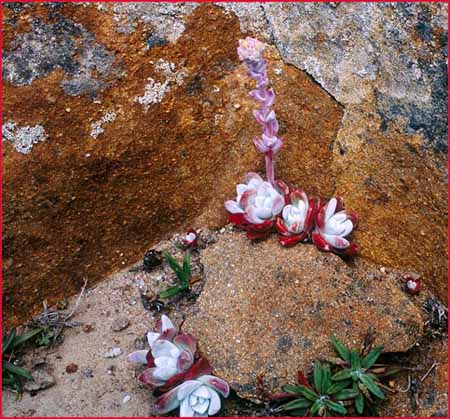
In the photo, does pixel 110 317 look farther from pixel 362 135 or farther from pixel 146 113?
pixel 362 135

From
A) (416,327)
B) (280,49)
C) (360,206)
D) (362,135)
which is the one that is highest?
(280,49)

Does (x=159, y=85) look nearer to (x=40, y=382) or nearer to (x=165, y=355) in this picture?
(x=165, y=355)

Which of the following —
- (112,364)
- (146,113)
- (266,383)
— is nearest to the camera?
(266,383)

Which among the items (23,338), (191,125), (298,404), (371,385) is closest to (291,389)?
(298,404)

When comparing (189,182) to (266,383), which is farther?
(189,182)

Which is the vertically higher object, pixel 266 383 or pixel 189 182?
pixel 189 182

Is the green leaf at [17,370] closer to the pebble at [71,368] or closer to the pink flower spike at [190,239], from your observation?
the pebble at [71,368]

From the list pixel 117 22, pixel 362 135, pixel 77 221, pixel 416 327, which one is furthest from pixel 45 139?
pixel 416 327
